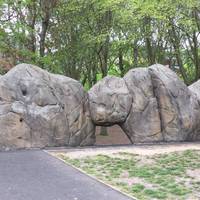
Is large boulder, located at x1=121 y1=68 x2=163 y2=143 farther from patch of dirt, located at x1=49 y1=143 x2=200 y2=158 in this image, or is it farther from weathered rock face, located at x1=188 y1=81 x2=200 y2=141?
weathered rock face, located at x1=188 y1=81 x2=200 y2=141

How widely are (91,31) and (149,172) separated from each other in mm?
13475

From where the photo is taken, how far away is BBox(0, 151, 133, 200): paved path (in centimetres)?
794

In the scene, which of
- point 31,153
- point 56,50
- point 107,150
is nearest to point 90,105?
point 107,150

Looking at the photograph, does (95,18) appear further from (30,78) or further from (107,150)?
(107,150)

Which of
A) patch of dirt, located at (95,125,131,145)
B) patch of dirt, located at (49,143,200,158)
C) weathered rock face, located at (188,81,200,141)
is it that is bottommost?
patch of dirt, located at (49,143,200,158)

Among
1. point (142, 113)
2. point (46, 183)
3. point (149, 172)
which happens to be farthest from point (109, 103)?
point (46, 183)

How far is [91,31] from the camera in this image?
74.4 feet

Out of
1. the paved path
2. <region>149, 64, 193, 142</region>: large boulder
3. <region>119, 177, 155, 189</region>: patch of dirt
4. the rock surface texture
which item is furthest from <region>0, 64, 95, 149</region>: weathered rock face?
<region>119, 177, 155, 189</region>: patch of dirt

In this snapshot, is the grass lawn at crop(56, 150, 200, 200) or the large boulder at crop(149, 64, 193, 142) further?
the large boulder at crop(149, 64, 193, 142)

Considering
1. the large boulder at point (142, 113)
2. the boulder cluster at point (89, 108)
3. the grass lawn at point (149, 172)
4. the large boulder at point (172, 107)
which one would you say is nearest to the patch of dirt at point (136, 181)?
the grass lawn at point (149, 172)

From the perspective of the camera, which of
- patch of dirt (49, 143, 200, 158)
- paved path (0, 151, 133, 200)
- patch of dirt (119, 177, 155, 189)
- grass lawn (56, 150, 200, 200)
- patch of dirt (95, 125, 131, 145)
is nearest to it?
paved path (0, 151, 133, 200)

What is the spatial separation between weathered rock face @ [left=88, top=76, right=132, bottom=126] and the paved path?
406cm

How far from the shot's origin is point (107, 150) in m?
14.0

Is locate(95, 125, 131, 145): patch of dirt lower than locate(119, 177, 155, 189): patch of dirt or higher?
higher
